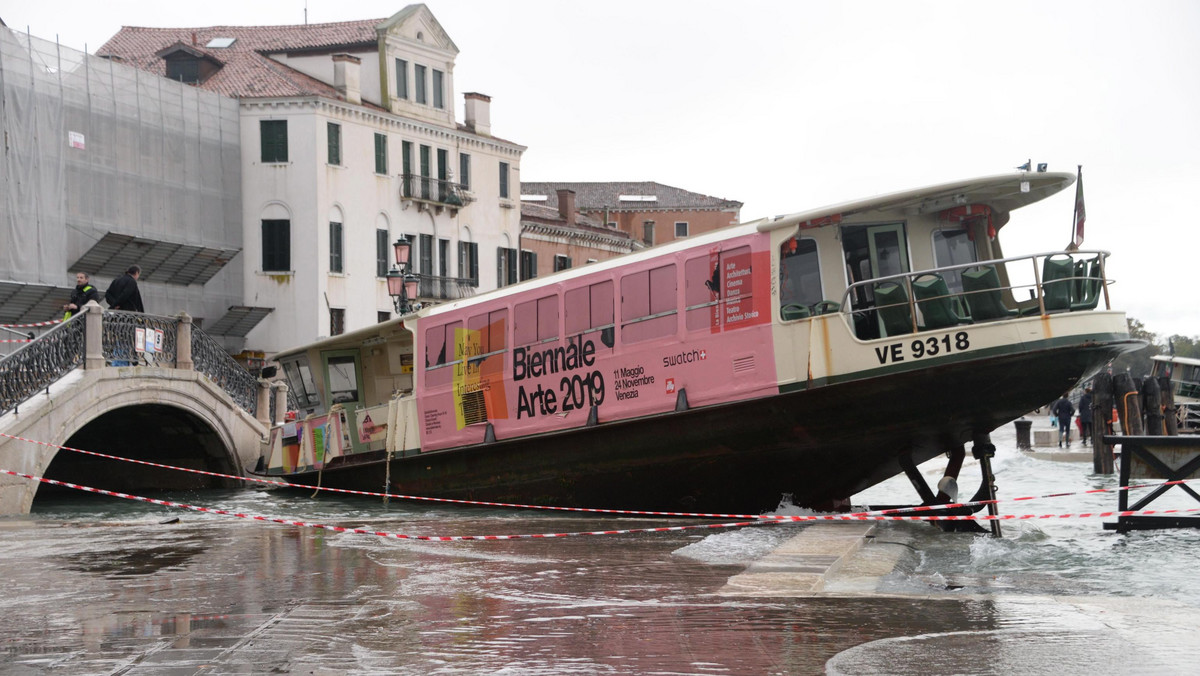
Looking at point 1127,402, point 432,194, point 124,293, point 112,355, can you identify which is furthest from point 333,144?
point 1127,402

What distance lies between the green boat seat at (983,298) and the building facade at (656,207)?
229 feet

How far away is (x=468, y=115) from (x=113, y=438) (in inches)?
1281

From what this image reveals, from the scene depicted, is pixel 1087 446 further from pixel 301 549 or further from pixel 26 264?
pixel 301 549

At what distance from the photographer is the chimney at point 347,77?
5034 centimetres

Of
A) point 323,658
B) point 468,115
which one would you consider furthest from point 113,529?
point 468,115

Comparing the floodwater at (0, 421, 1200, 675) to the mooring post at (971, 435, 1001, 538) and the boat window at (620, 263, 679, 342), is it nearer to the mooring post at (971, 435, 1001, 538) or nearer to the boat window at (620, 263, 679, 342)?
the mooring post at (971, 435, 1001, 538)

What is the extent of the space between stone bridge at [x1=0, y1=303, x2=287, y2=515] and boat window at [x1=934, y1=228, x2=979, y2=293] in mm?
12511

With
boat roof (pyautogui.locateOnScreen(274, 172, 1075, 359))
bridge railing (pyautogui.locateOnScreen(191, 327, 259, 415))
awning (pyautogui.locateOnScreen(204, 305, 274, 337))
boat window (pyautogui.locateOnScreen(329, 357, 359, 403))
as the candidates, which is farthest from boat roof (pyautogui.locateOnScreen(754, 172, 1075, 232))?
awning (pyautogui.locateOnScreen(204, 305, 274, 337))

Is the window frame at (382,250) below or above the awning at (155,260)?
above

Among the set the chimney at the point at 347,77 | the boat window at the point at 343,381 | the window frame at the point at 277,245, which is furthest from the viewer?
the chimney at the point at 347,77

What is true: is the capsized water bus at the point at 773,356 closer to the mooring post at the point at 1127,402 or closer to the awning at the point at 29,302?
the mooring post at the point at 1127,402

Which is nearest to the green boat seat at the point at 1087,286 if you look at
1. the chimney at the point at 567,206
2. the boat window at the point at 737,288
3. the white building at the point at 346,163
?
the boat window at the point at 737,288

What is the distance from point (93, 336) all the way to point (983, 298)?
13801 millimetres

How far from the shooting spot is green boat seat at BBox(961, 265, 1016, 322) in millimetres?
14344
